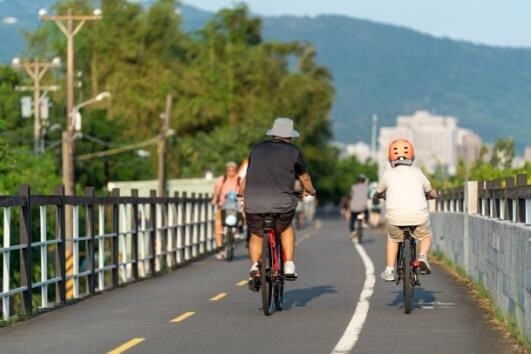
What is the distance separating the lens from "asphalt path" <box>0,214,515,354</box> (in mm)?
14445

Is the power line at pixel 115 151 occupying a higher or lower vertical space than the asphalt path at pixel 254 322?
higher

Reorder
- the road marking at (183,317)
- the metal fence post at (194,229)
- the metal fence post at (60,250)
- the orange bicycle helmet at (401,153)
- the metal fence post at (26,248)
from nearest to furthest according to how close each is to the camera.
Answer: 1. the road marking at (183,317)
2. the orange bicycle helmet at (401,153)
3. the metal fence post at (26,248)
4. the metal fence post at (60,250)
5. the metal fence post at (194,229)

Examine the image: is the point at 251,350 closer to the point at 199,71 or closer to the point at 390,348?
the point at 390,348

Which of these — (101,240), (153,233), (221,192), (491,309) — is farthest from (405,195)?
(221,192)

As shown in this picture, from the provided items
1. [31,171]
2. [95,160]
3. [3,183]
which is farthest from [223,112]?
[3,183]

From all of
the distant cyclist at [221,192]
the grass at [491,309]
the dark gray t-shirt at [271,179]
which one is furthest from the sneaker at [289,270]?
the distant cyclist at [221,192]

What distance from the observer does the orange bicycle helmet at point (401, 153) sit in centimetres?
1842

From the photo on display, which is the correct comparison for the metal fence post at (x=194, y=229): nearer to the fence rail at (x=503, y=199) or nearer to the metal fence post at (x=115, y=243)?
the fence rail at (x=503, y=199)

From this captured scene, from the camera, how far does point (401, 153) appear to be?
18.5 m

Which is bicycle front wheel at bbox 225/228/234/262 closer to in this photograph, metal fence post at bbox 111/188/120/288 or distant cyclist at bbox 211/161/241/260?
distant cyclist at bbox 211/161/241/260

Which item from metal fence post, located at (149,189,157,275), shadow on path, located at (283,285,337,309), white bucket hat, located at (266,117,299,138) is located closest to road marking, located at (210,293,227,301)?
shadow on path, located at (283,285,337,309)

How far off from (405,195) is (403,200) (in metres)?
0.07

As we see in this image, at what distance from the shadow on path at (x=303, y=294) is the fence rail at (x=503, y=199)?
94.5 inches

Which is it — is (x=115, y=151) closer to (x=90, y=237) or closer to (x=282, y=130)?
(x=90, y=237)
